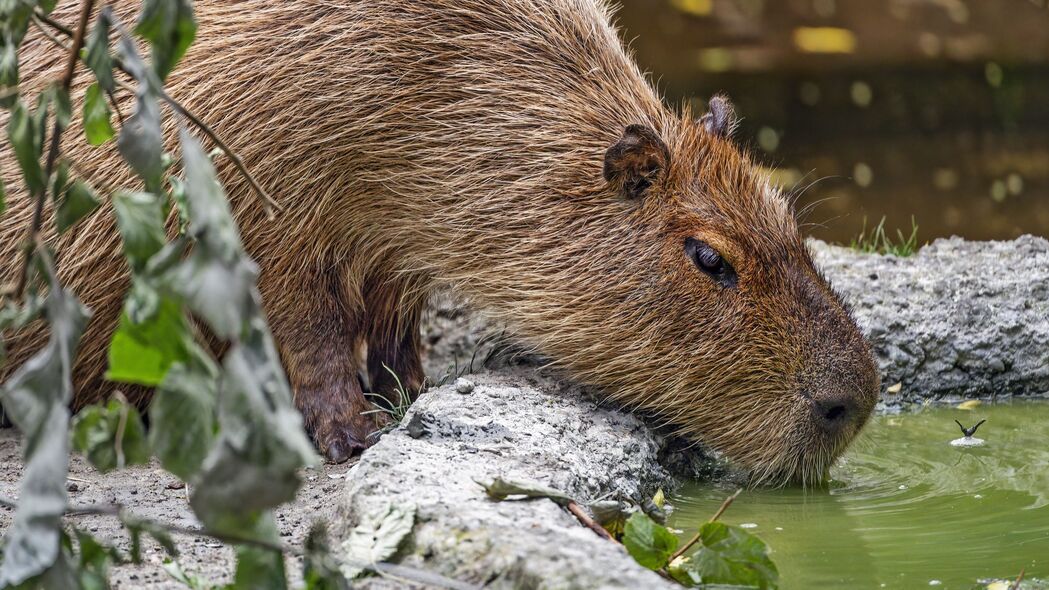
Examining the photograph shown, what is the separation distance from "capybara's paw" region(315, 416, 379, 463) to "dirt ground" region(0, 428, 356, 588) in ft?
0.22

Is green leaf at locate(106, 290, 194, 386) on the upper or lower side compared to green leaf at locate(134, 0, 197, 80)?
lower

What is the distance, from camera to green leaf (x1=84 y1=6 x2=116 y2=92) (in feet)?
6.39

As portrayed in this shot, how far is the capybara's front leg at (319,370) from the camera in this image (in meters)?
4.46

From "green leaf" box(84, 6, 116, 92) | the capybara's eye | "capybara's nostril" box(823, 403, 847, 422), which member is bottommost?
"capybara's nostril" box(823, 403, 847, 422)

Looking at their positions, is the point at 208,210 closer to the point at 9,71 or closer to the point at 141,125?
the point at 141,125

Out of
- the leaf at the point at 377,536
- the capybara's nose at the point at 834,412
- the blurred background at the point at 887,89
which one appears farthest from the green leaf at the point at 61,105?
the blurred background at the point at 887,89

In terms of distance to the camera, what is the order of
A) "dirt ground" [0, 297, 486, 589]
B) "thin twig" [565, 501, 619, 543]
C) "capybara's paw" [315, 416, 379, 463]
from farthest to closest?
"capybara's paw" [315, 416, 379, 463] < "dirt ground" [0, 297, 486, 589] < "thin twig" [565, 501, 619, 543]

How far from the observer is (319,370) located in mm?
4480

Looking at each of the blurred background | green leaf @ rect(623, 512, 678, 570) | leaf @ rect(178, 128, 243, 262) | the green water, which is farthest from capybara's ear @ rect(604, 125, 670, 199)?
the blurred background

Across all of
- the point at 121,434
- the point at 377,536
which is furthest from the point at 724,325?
the point at 121,434

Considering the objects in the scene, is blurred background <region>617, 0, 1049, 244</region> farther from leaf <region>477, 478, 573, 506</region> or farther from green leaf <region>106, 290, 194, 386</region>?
green leaf <region>106, 290, 194, 386</region>

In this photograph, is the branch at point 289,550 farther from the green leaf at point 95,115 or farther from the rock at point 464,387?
the rock at point 464,387

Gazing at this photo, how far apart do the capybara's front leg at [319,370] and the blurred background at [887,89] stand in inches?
188

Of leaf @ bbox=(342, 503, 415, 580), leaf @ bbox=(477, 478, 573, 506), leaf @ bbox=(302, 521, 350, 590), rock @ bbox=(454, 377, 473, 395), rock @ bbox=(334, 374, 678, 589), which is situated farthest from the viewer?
rock @ bbox=(454, 377, 473, 395)
